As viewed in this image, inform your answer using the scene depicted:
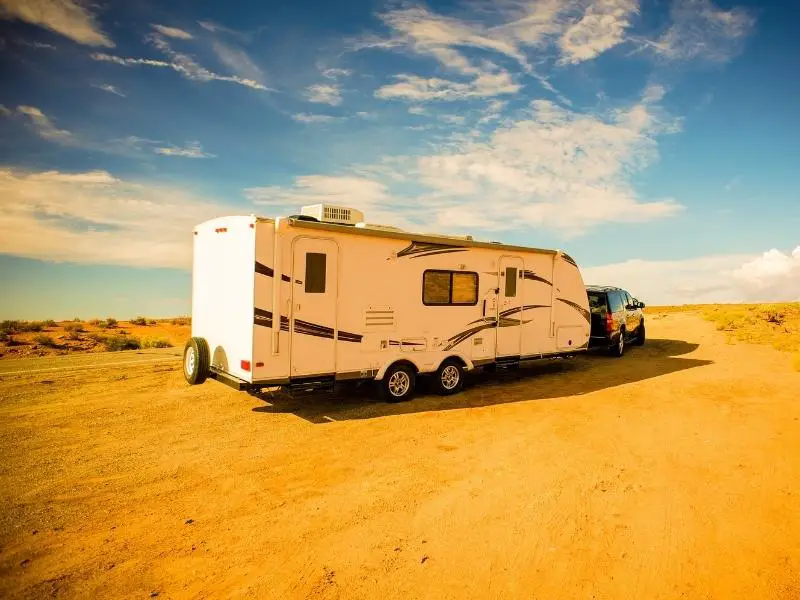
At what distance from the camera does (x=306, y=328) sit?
769 cm

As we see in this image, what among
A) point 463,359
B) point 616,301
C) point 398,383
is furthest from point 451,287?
point 616,301

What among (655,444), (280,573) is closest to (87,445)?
(280,573)

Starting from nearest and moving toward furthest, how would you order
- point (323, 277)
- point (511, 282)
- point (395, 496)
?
point (395, 496), point (323, 277), point (511, 282)

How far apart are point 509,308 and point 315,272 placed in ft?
15.4

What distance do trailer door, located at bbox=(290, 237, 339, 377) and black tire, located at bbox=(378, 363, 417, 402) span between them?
115cm

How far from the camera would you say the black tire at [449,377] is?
31.0 feet

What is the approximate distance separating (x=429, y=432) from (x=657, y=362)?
919 cm

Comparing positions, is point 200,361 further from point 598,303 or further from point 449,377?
point 598,303

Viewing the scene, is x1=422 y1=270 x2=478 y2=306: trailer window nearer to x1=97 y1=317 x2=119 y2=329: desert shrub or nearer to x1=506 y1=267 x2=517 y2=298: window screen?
x1=506 y1=267 x2=517 y2=298: window screen

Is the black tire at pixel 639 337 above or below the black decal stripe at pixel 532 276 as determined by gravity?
below

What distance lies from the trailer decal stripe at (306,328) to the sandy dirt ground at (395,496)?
131cm

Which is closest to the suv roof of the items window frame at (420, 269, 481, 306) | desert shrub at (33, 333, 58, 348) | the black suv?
the black suv

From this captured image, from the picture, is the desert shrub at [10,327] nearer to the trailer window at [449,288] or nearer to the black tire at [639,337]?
the trailer window at [449,288]

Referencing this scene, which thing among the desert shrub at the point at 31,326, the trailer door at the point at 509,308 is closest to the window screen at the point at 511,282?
the trailer door at the point at 509,308
